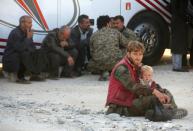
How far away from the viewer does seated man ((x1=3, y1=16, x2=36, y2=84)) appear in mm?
11133

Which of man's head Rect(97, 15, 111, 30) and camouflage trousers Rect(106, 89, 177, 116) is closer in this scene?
camouflage trousers Rect(106, 89, 177, 116)

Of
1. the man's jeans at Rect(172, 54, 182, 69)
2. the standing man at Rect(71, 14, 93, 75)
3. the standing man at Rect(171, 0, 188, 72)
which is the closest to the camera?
the standing man at Rect(71, 14, 93, 75)

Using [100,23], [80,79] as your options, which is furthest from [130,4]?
[80,79]

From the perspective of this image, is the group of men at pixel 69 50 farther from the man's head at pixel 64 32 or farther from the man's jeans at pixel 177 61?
the man's jeans at pixel 177 61

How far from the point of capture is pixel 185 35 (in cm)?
1247

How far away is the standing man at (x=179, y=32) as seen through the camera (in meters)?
12.4

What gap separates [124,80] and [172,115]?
0.71m

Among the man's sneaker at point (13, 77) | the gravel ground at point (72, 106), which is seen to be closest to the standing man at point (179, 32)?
the gravel ground at point (72, 106)

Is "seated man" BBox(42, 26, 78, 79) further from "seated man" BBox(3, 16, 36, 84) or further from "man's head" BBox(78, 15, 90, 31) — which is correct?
"seated man" BBox(3, 16, 36, 84)

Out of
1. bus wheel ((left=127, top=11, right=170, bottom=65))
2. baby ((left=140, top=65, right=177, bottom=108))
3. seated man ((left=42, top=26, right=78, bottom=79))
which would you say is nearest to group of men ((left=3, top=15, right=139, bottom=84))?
seated man ((left=42, top=26, right=78, bottom=79))

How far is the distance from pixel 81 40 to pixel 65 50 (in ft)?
1.60

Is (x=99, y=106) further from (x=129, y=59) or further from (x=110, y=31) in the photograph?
(x=110, y=31)

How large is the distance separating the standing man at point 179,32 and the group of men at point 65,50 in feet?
3.48

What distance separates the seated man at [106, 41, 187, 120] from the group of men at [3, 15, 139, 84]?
3336 mm
